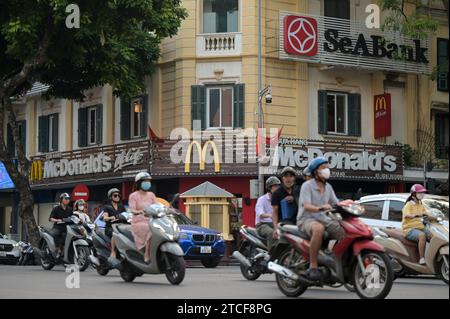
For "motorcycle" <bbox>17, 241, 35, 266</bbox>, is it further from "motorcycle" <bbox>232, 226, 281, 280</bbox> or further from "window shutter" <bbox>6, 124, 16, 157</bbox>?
"window shutter" <bbox>6, 124, 16, 157</bbox>

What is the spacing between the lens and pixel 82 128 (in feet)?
130

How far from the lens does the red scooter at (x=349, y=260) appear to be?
1164cm

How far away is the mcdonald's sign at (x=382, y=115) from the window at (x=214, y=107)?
5.63 meters

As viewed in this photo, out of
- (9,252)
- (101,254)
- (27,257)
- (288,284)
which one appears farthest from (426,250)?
(9,252)

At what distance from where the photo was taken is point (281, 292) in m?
13.6

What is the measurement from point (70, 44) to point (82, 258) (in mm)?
9259

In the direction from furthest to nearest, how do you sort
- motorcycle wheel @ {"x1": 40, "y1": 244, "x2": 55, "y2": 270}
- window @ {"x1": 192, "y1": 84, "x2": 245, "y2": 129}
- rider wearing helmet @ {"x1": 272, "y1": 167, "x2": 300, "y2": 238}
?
window @ {"x1": 192, "y1": 84, "x2": 245, "y2": 129}, motorcycle wheel @ {"x1": 40, "y1": 244, "x2": 55, "y2": 270}, rider wearing helmet @ {"x1": 272, "y1": 167, "x2": 300, "y2": 238}

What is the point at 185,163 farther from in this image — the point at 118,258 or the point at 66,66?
the point at 118,258

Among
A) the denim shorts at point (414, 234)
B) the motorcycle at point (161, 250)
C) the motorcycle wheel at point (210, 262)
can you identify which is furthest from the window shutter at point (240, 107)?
the motorcycle at point (161, 250)

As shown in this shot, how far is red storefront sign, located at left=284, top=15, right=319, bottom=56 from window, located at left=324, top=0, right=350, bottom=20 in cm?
197

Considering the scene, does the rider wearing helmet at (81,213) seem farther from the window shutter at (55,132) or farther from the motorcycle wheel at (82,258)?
the window shutter at (55,132)

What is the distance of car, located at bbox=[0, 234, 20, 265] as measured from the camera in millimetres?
30625

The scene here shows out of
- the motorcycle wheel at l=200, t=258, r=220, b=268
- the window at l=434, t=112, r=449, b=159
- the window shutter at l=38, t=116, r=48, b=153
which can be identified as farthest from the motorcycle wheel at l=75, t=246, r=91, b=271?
the window shutter at l=38, t=116, r=48, b=153

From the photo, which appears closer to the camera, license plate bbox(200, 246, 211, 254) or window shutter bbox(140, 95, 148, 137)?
license plate bbox(200, 246, 211, 254)
